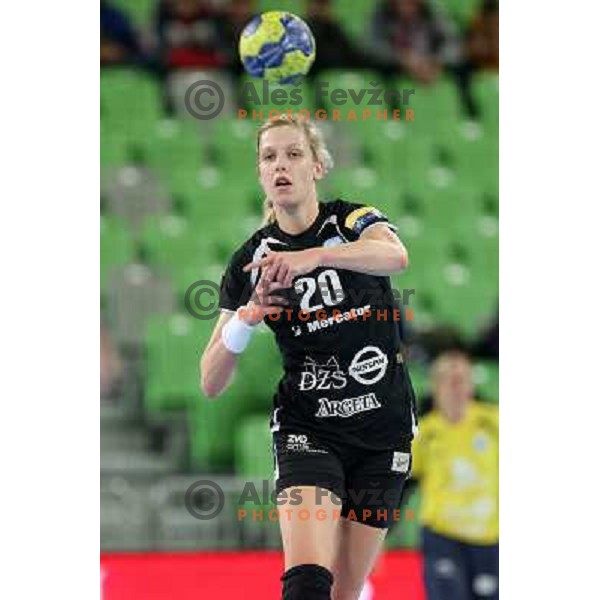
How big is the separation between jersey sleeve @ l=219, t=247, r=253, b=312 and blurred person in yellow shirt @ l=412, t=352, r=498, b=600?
1001 millimetres

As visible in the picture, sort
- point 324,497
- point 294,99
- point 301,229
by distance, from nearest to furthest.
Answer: point 324,497 → point 301,229 → point 294,99

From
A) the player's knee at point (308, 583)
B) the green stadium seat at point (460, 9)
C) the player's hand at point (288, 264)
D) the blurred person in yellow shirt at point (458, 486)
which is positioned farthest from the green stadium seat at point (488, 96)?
the player's knee at point (308, 583)

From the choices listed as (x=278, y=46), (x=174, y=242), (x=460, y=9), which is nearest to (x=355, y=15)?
(x=278, y=46)

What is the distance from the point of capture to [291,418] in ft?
13.0

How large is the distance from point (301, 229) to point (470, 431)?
1196 mm

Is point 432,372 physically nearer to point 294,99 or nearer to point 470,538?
point 470,538

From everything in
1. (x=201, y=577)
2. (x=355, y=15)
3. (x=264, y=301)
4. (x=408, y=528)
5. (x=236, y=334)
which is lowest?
(x=201, y=577)

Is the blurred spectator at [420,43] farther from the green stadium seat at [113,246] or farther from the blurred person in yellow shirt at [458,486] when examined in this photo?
the green stadium seat at [113,246]

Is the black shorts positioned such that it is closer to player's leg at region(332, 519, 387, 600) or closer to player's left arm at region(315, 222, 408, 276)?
player's leg at region(332, 519, 387, 600)

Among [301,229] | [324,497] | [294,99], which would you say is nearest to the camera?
[324,497]

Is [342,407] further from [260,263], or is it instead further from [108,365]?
[108,365]

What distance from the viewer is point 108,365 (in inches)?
180

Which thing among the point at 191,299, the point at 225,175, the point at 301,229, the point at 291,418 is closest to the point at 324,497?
the point at 291,418

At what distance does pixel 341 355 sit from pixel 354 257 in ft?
1.06
